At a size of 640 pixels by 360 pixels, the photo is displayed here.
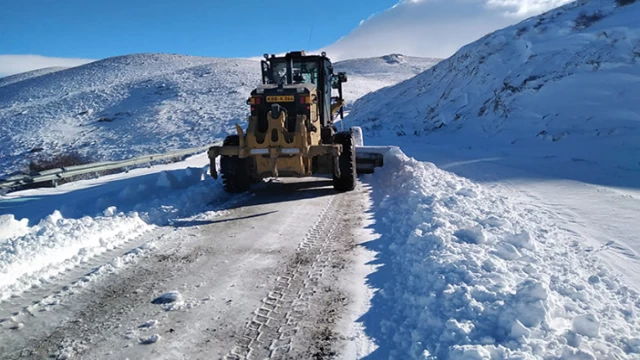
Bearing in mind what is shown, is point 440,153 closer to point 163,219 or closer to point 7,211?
point 163,219

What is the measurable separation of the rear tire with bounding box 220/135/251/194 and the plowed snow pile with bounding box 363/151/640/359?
3610 millimetres

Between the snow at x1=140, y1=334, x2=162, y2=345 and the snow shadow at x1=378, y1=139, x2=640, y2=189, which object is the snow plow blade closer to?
the snow shadow at x1=378, y1=139, x2=640, y2=189

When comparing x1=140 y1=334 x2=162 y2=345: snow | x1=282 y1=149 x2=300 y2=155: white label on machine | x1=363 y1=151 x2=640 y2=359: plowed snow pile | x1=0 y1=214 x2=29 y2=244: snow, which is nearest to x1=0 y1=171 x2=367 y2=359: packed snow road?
x1=140 y1=334 x2=162 y2=345: snow

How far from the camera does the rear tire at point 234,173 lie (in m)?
9.22

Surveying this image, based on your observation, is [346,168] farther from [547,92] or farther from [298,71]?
[547,92]

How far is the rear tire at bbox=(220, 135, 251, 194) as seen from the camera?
9.22 meters

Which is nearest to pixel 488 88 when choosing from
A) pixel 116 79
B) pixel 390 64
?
pixel 116 79

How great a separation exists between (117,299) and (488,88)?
18.5 meters

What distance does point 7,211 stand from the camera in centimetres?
810

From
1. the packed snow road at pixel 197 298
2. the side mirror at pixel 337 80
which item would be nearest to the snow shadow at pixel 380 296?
the packed snow road at pixel 197 298

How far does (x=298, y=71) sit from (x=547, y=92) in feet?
32.5

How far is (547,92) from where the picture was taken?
1620 centimetres

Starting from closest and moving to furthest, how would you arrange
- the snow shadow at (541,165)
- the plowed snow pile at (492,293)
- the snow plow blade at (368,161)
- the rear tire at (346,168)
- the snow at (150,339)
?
the plowed snow pile at (492,293) < the snow at (150,339) < the rear tire at (346,168) < the snow shadow at (541,165) < the snow plow blade at (368,161)

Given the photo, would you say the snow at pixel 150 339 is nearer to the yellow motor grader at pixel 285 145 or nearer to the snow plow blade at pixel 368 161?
the yellow motor grader at pixel 285 145
